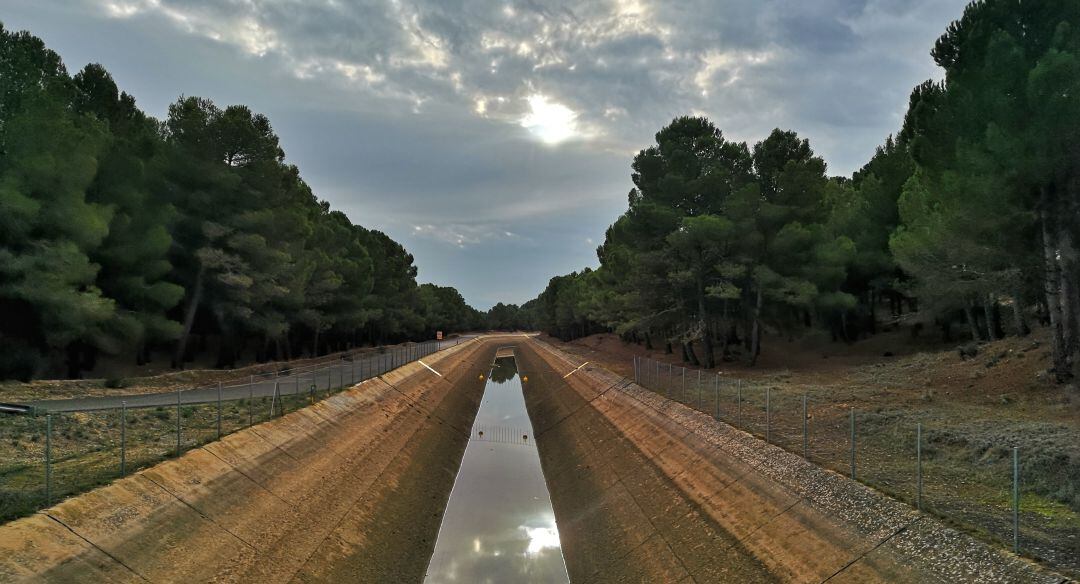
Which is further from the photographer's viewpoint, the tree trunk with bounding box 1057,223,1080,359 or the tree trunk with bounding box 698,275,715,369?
the tree trunk with bounding box 698,275,715,369

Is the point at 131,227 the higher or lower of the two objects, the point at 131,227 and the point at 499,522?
the higher

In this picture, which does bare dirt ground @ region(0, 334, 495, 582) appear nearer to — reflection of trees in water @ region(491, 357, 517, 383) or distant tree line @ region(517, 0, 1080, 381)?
distant tree line @ region(517, 0, 1080, 381)

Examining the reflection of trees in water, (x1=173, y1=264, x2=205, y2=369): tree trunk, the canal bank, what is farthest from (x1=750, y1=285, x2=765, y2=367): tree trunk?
(x1=173, y1=264, x2=205, y2=369): tree trunk

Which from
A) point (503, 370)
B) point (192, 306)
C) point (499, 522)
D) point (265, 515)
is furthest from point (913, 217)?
point (503, 370)

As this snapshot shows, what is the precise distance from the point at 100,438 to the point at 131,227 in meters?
23.6

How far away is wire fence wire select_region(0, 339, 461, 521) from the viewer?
1104cm

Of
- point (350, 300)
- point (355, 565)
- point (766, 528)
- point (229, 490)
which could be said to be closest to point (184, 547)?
point (229, 490)

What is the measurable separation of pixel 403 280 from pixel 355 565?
92782 millimetres

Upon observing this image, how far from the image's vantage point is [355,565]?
14641 mm

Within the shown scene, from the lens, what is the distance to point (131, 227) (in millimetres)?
34094

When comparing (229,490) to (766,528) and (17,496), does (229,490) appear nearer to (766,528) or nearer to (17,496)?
(17,496)

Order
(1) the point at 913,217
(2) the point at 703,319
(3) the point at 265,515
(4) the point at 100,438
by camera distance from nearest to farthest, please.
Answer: (3) the point at 265,515
(4) the point at 100,438
(1) the point at 913,217
(2) the point at 703,319

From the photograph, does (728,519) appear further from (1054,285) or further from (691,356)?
(691,356)

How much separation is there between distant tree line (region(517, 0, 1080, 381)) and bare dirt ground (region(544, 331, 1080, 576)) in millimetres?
3600
